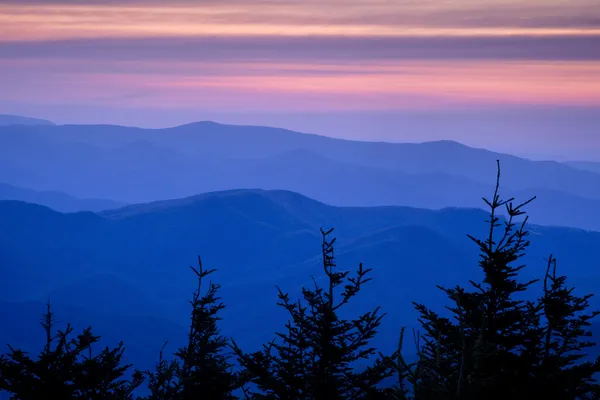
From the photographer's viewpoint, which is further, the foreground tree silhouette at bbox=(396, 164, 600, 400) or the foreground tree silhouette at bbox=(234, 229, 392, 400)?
the foreground tree silhouette at bbox=(234, 229, 392, 400)

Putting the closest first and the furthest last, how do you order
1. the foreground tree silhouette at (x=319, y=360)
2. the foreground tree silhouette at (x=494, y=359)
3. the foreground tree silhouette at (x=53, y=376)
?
the foreground tree silhouette at (x=494, y=359), the foreground tree silhouette at (x=319, y=360), the foreground tree silhouette at (x=53, y=376)

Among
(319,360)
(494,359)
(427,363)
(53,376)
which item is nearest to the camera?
(427,363)

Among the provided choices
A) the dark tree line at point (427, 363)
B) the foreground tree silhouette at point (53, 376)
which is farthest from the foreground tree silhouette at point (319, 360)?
the foreground tree silhouette at point (53, 376)

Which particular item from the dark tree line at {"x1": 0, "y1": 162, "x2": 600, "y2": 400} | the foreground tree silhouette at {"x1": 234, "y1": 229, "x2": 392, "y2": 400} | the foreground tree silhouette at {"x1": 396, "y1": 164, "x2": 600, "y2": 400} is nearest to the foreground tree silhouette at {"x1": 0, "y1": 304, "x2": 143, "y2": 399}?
the dark tree line at {"x1": 0, "y1": 162, "x2": 600, "y2": 400}

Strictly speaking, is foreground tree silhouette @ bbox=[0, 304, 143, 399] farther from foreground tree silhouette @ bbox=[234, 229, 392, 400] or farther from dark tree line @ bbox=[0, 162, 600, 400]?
foreground tree silhouette @ bbox=[234, 229, 392, 400]

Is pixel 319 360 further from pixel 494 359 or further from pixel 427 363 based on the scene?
pixel 427 363

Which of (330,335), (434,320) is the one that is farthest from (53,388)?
(434,320)

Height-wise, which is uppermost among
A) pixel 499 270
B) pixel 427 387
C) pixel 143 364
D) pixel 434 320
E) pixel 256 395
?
pixel 143 364

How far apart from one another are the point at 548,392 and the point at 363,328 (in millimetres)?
5677

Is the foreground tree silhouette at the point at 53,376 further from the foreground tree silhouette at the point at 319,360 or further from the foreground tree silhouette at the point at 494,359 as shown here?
the foreground tree silhouette at the point at 494,359

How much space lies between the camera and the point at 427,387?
8789 millimetres

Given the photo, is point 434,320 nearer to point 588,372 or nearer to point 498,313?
point 498,313

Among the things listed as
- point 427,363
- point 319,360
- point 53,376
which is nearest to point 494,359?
point 427,363

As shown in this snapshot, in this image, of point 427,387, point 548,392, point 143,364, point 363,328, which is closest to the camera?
point 427,387
